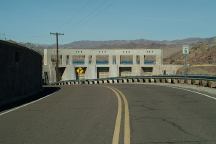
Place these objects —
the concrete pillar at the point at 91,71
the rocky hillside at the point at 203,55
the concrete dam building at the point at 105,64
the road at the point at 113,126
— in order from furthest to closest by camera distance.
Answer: the rocky hillside at the point at 203,55, the concrete pillar at the point at 91,71, the concrete dam building at the point at 105,64, the road at the point at 113,126

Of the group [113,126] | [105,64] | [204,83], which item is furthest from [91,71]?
[113,126]

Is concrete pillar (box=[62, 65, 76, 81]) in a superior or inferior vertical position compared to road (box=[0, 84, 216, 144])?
superior

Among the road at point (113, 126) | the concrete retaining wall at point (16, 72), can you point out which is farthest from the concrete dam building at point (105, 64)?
the road at point (113, 126)

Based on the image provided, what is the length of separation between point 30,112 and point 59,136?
233 inches

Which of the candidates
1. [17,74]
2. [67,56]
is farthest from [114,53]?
[17,74]

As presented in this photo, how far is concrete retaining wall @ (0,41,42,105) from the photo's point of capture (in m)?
20.7

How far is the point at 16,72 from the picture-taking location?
23391 mm

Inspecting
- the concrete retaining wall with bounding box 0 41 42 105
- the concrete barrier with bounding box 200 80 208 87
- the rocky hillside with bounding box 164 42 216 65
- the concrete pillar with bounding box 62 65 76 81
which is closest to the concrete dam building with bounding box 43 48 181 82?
the concrete pillar with bounding box 62 65 76 81

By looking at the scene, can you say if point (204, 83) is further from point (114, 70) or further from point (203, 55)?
point (203, 55)

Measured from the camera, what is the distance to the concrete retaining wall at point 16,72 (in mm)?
20656

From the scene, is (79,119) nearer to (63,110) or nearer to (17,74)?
(63,110)

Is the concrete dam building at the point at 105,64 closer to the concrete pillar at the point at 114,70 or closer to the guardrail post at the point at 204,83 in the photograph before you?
the concrete pillar at the point at 114,70

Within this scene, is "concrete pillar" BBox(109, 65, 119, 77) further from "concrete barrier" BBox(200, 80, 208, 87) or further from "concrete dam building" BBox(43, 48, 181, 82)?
"concrete barrier" BBox(200, 80, 208, 87)

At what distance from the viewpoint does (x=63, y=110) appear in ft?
52.9
